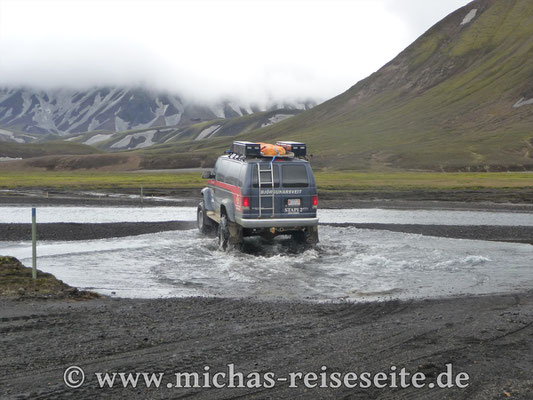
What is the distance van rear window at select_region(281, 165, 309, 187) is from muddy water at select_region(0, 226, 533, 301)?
212 centimetres

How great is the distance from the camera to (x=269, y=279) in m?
15.4

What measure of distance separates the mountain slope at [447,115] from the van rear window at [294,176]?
81829 millimetres

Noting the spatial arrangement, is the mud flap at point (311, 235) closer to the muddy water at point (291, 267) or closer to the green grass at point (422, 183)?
the muddy water at point (291, 267)

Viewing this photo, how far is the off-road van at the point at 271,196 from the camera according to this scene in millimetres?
18734

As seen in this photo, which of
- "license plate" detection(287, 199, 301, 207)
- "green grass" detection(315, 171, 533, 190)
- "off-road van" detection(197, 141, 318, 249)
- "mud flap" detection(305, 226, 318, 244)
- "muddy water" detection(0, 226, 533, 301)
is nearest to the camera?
"muddy water" detection(0, 226, 533, 301)

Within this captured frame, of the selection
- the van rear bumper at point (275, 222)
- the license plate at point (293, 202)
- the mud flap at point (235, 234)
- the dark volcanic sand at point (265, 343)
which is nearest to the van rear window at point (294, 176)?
the license plate at point (293, 202)

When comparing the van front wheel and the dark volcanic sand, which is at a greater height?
the van front wheel

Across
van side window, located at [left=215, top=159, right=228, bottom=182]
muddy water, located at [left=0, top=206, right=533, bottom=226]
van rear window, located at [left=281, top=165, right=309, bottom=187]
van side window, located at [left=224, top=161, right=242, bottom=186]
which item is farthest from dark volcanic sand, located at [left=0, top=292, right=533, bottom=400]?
muddy water, located at [left=0, top=206, right=533, bottom=226]

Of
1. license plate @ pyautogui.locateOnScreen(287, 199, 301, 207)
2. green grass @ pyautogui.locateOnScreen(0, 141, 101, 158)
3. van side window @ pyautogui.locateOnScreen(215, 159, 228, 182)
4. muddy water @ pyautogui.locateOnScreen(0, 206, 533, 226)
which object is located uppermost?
green grass @ pyautogui.locateOnScreen(0, 141, 101, 158)

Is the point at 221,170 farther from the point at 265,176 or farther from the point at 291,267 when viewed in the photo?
the point at 291,267

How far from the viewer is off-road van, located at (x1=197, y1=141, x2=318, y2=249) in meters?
18.7

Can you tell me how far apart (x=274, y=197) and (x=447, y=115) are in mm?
145950

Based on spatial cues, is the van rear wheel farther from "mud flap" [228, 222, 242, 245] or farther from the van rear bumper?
the van rear bumper

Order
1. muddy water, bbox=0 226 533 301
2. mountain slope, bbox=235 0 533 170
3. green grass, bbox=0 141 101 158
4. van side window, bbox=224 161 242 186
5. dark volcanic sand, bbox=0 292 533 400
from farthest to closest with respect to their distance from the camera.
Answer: green grass, bbox=0 141 101 158 < mountain slope, bbox=235 0 533 170 < van side window, bbox=224 161 242 186 < muddy water, bbox=0 226 533 301 < dark volcanic sand, bbox=0 292 533 400
